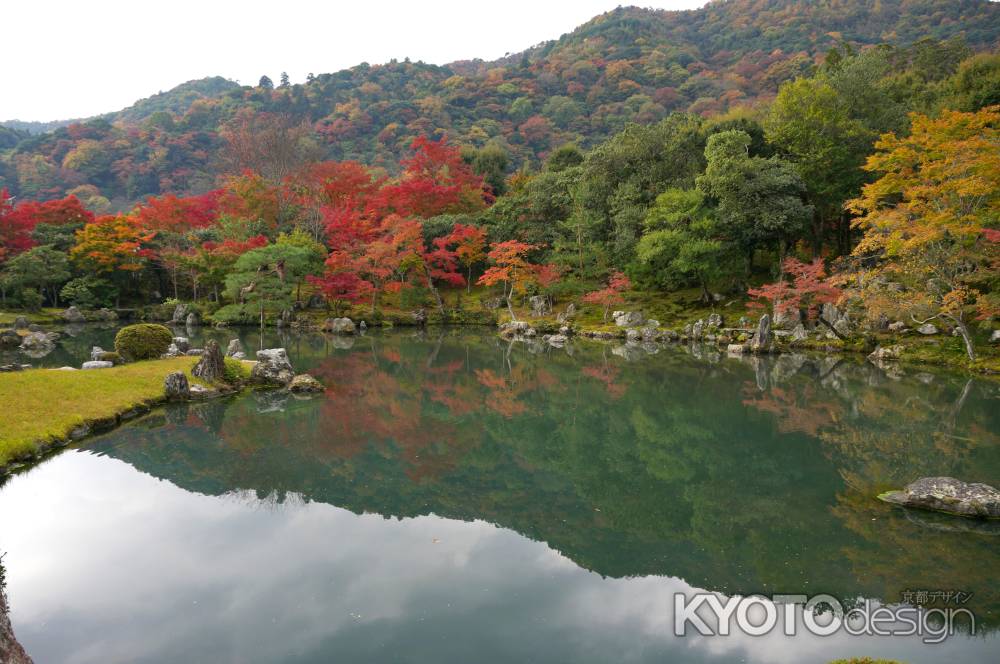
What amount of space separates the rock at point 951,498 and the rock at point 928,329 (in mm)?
15764

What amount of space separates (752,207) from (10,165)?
8656 centimetres

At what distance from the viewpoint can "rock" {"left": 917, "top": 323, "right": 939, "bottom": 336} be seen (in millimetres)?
20203

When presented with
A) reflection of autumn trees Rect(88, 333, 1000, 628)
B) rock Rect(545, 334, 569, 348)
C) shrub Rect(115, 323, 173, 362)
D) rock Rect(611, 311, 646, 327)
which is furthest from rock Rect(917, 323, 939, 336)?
shrub Rect(115, 323, 173, 362)

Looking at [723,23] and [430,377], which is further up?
[723,23]

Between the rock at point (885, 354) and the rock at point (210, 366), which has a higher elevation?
the rock at point (210, 366)

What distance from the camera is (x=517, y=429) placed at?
1230 centimetres

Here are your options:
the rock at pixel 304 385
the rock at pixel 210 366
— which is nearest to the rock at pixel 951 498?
the rock at pixel 304 385

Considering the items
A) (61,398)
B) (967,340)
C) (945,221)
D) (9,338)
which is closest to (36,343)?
(9,338)

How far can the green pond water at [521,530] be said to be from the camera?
486 centimetres

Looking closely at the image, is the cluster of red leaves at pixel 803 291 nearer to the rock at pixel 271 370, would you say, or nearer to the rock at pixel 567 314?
the rock at pixel 567 314

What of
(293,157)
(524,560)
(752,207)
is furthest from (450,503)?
(293,157)

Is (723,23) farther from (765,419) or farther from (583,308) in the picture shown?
(765,419)

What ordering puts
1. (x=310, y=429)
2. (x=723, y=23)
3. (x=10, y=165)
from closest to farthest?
(x=310, y=429)
(x=10, y=165)
(x=723, y=23)

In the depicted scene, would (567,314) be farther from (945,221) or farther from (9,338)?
(9,338)
